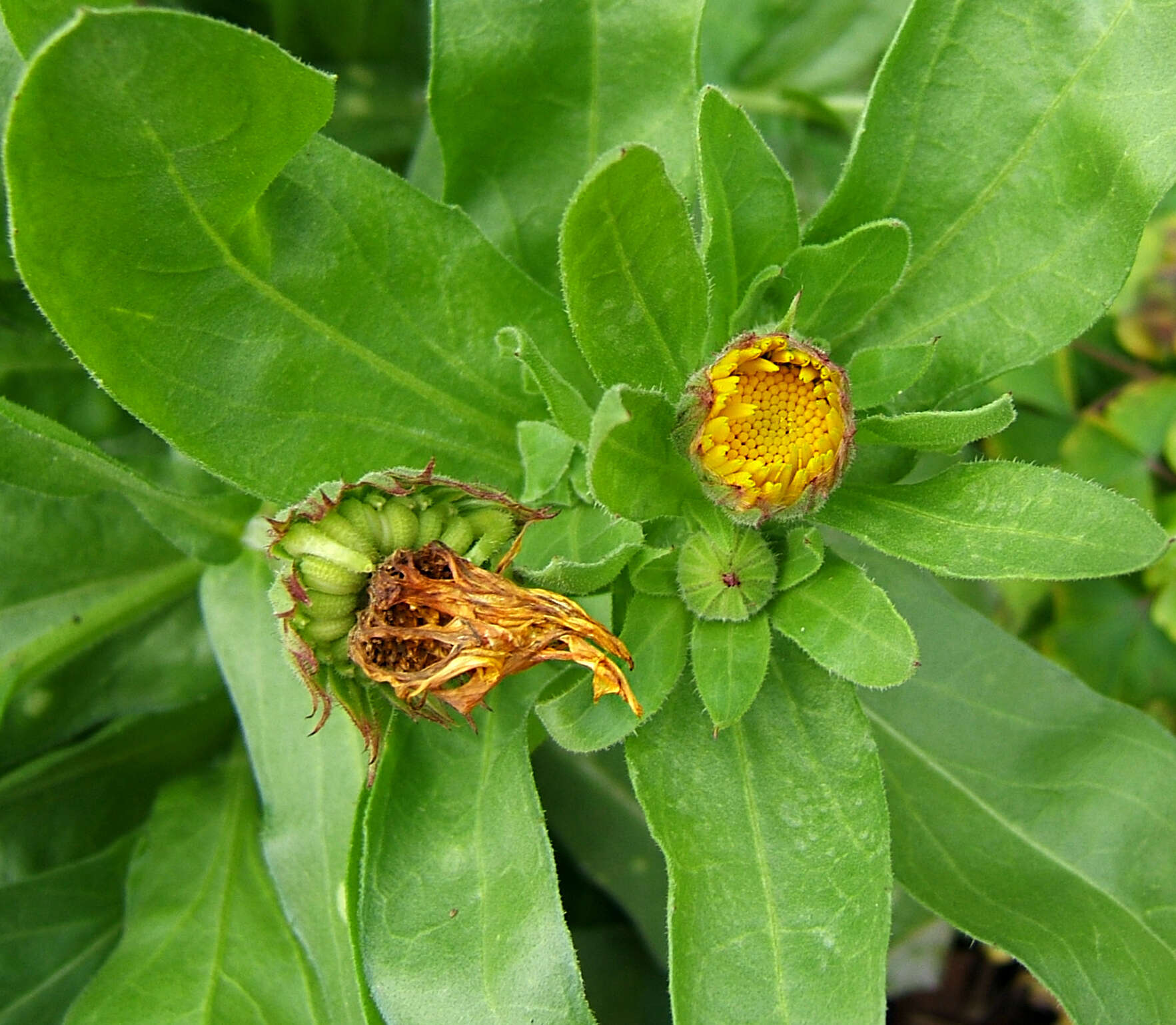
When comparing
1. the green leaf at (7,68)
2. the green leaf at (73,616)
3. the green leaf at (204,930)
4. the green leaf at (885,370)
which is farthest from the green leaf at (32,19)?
the green leaf at (204,930)

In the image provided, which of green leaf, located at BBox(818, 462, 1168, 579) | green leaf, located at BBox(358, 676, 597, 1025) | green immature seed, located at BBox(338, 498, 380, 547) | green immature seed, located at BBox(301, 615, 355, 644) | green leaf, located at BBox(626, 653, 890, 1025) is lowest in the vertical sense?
green leaf, located at BBox(358, 676, 597, 1025)

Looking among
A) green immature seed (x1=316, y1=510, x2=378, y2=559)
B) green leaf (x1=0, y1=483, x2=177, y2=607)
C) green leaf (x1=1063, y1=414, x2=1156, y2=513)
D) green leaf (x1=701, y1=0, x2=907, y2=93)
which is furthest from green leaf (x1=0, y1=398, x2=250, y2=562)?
green leaf (x1=1063, y1=414, x2=1156, y2=513)

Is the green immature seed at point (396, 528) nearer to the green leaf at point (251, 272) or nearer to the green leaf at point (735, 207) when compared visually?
the green leaf at point (251, 272)

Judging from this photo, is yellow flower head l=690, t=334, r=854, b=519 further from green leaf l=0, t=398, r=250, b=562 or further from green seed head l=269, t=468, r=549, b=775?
green leaf l=0, t=398, r=250, b=562

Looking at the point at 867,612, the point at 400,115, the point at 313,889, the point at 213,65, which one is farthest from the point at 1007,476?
the point at 400,115

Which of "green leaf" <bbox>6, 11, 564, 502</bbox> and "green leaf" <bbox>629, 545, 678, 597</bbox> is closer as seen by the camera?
"green leaf" <bbox>6, 11, 564, 502</bbox>

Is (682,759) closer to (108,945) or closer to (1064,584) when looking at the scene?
(108,945)
